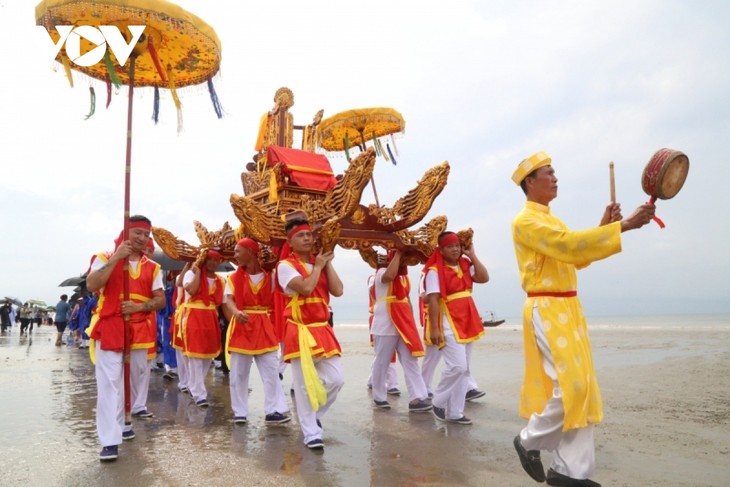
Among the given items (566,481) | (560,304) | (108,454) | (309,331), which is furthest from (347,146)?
(566,481)

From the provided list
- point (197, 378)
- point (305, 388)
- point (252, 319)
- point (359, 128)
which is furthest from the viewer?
point (359, 128)

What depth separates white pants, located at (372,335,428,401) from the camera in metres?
6.73

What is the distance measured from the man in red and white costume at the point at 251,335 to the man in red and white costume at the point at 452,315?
67.8 inches

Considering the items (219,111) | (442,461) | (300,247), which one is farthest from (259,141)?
(442,461)

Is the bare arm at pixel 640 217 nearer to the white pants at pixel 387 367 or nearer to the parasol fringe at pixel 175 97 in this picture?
the white pants at pixel 387 367

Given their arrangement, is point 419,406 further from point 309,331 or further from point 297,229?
point 297,229

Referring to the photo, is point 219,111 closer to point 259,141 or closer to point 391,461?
point 259,141

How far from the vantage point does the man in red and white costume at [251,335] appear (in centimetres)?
611

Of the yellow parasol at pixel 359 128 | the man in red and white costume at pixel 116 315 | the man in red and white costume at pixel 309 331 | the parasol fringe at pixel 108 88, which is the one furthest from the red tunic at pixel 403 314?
the parasol fringe at pixel 108 88

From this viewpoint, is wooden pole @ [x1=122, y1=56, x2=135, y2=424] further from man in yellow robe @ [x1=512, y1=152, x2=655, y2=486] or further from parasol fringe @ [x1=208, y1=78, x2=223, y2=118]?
man in yellow robe @ [x1=512, y1=152, x2=655, y2=486]

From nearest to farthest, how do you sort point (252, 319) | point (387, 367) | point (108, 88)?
point (108, 88), point (252, 319), point (387, 367)

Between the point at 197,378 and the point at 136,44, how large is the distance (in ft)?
13.4

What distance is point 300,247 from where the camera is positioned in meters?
5.09

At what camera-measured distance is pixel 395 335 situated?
710cm
